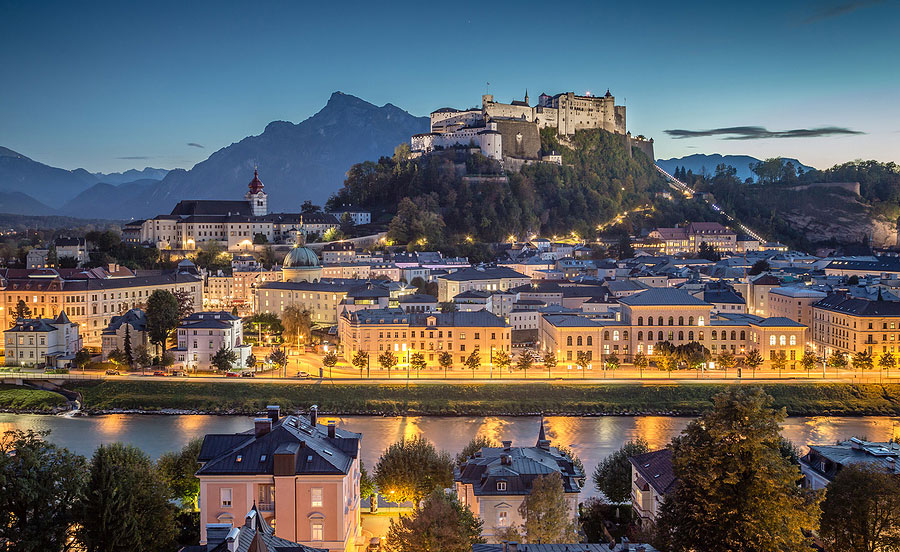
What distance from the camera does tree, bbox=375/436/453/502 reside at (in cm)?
1152

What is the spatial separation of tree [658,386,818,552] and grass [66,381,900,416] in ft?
41.0

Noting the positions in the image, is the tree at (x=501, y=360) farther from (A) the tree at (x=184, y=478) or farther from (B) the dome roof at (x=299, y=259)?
(B) the dome roof at (x=299, y=259)

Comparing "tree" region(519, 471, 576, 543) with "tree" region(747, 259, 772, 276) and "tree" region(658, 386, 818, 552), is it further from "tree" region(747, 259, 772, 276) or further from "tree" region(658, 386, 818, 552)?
"tree" region(747, 259, 772, 276)

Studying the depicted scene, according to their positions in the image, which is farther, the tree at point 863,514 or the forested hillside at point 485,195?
the forested hillside at point 485,195

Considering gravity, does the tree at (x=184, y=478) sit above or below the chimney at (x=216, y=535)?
below

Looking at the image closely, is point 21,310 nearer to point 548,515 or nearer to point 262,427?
point 262,427

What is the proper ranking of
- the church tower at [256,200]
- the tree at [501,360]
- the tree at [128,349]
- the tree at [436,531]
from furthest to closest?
the church tower at [256,200]
the tree at [128,349]
the tree at [501,360]
the tree at [436,531]

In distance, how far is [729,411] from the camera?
734cm

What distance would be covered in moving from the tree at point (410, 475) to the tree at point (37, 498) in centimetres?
439

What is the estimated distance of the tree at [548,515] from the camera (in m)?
8.59

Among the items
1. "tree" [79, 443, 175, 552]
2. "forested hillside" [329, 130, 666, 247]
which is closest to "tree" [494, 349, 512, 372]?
"tree" [79, 443, 175, 552]

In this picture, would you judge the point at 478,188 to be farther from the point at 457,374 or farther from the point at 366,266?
the point at 457,374

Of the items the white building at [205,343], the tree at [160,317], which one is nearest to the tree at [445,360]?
the white building at [205,343]

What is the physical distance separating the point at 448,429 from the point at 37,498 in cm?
1101
